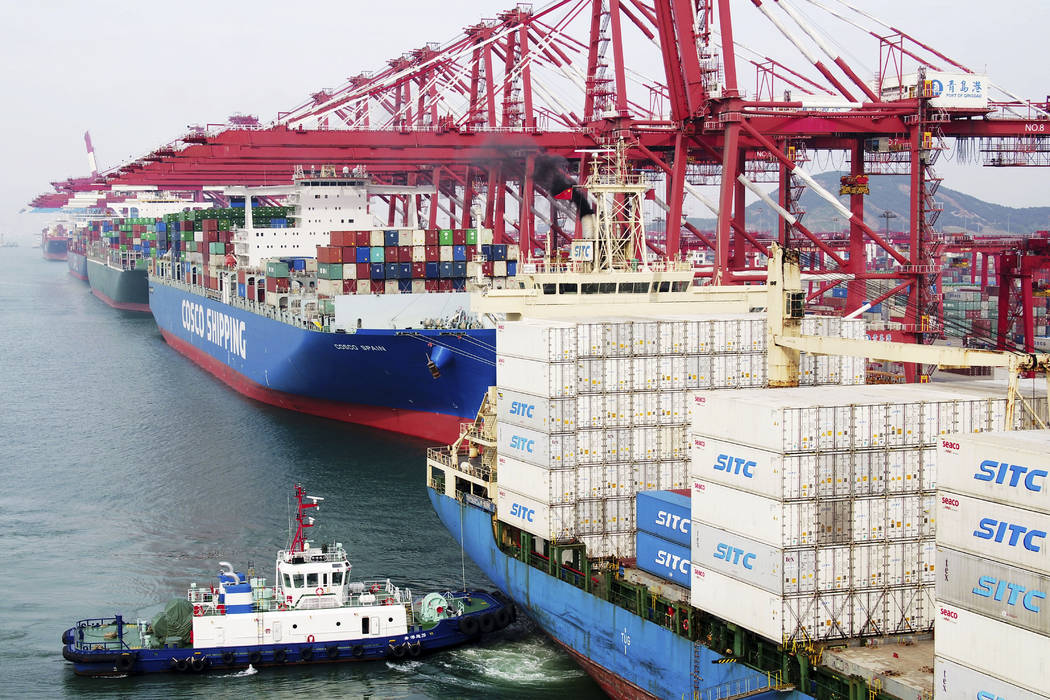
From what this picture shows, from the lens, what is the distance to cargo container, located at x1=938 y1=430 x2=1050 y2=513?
15.4 metres

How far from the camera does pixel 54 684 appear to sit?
1081 inches

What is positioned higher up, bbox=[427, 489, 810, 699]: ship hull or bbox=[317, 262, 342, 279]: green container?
bbox=[317, 262, 342, 279]: green container

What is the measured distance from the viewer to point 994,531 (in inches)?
628

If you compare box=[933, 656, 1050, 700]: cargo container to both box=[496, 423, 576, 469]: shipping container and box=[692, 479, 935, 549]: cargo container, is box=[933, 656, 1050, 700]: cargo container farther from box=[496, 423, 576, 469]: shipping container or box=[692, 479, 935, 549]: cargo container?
box=[496, 423, 576, 469]: shipping container

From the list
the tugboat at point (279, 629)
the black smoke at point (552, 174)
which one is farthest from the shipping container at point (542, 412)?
the black smoke at point (552, 174)

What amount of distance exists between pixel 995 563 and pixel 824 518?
437cm

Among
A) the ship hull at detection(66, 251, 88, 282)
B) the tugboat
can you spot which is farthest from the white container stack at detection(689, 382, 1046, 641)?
the ship hull at detection(66, 251, 88, 282)

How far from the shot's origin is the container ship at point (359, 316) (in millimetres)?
50625

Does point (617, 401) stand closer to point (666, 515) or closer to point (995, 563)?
point (666, 515)

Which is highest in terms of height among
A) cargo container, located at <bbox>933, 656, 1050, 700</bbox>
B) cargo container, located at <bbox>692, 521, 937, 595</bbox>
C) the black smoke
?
the black smoke

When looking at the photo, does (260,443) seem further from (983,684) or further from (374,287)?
(983,684)

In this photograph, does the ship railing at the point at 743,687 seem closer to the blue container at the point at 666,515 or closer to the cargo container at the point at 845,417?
the blue container at the point at 666,515

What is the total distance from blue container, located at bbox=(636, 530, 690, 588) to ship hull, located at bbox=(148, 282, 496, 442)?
2312 centimetres

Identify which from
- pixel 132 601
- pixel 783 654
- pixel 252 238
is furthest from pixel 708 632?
pixel 252 238
